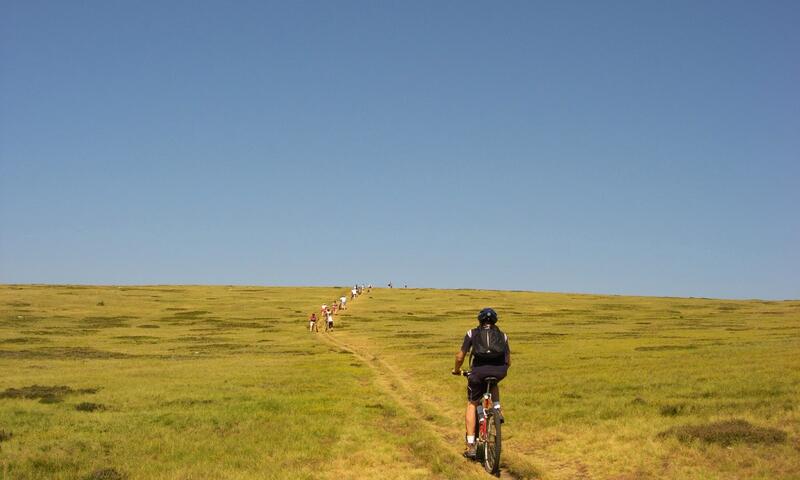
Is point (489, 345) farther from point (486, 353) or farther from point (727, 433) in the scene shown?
point (727, 433)

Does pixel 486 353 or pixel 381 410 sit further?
pixel 381 410

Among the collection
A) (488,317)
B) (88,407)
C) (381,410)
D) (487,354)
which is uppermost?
(488,317)

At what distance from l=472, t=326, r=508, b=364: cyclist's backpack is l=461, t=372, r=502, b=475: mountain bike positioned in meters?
0.50

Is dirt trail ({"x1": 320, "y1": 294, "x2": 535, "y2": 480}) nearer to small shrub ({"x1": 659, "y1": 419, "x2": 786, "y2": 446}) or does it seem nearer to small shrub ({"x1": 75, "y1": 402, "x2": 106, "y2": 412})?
small shrub ({"x1": 659, "y1": 419, "x2": 786, "y2": 446})

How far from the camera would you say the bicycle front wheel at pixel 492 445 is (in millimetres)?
15219

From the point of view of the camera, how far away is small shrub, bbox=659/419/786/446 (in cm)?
1702

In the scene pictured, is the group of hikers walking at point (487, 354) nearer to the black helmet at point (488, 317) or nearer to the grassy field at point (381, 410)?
the black helmet at point (488, 317)

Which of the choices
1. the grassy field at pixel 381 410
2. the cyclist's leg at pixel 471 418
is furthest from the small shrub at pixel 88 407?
the cyclist's leg at pixel 471 418

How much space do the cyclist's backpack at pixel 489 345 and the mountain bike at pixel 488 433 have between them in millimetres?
502

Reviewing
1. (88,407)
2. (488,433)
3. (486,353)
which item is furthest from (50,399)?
(486,353)

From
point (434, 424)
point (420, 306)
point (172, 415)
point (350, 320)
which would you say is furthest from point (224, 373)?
point (420, 306)

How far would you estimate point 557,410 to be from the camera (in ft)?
75.4

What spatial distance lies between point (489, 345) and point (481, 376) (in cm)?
78

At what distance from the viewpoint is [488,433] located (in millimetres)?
15938
